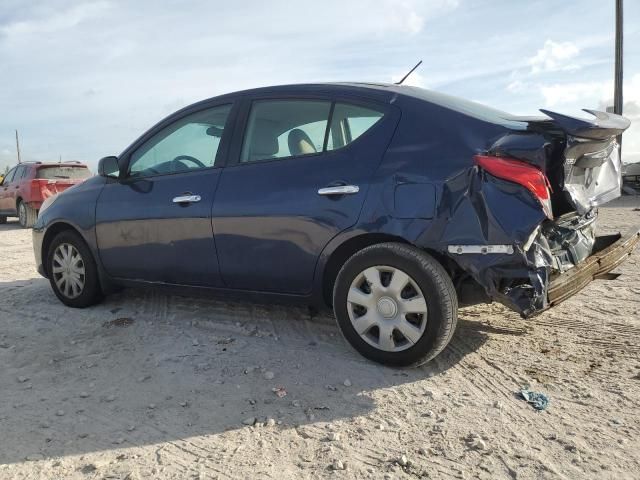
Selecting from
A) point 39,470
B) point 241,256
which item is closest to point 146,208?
point 241,256

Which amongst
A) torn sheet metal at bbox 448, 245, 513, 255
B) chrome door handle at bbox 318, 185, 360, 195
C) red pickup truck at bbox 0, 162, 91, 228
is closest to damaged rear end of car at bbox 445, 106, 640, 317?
torn sheet metal at bbox 448, 245, 513, 255

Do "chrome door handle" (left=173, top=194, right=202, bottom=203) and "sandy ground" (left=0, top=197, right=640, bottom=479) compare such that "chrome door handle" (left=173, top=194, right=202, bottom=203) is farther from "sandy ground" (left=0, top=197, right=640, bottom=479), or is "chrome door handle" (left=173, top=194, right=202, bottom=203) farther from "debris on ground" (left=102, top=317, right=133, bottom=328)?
"debris on ground" (left=102, top=317, right=133, bottom=328)

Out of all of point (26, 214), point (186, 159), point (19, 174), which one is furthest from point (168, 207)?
point (19, 174)

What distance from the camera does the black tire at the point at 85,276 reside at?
191 inches

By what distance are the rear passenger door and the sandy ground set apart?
0.57m

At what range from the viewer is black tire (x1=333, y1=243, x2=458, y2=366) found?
3.18m

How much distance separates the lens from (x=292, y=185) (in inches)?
144

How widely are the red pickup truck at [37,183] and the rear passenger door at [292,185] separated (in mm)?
10177

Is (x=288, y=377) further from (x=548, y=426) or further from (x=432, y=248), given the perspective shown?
(x=548, y=426)

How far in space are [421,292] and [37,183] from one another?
12.4 metres

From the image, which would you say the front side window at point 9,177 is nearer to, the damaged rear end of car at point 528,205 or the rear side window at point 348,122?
the rear side window at point 348,122

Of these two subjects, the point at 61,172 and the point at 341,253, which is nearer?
the point at 341,253

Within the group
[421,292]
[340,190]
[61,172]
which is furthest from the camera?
[61,172]

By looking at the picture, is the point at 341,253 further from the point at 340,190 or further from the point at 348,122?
the point at 348,122
